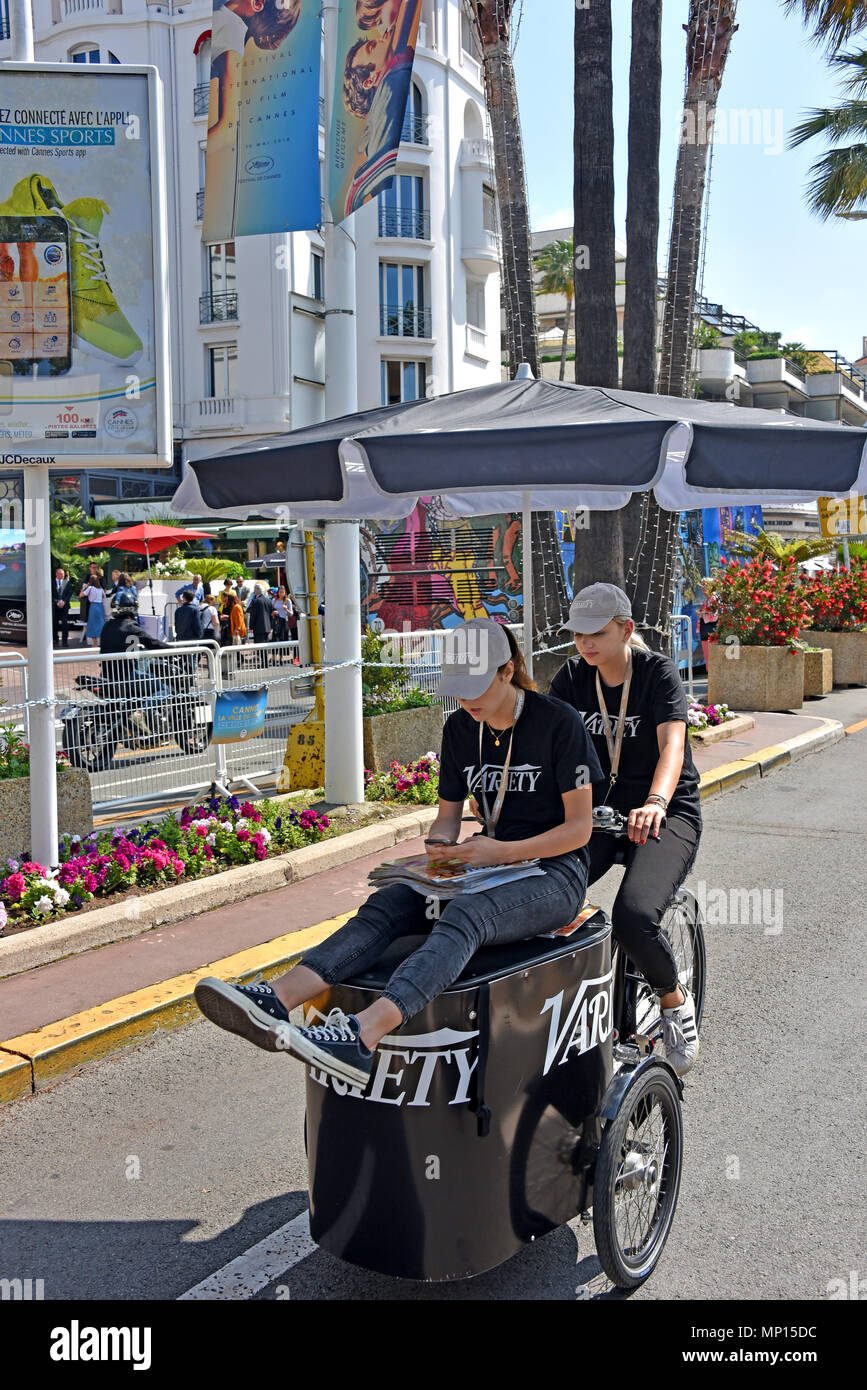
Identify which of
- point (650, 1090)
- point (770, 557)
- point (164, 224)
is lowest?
point (650, 1090)

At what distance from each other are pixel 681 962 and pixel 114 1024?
7.97 feet

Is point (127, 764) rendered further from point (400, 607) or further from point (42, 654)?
point (400, 607)

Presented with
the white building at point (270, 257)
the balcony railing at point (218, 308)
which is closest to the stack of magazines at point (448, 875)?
the white building at point (270, 257)

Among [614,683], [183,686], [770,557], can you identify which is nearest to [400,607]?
[770,557]

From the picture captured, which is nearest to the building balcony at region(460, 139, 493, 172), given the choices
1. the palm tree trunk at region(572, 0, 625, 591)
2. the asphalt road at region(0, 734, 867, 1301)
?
the palm tree trunk at region(572, 0, 625, 591)

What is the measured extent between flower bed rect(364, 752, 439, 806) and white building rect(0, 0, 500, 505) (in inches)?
1170

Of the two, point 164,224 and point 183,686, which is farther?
point 183,686

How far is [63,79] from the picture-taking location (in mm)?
6551

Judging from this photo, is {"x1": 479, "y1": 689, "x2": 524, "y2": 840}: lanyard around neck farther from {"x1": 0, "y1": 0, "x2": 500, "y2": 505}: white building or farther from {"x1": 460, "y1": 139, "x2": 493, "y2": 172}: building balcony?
{"x1": 460, "y1": 139, "x2": 493, "y2": 172}: building balcony

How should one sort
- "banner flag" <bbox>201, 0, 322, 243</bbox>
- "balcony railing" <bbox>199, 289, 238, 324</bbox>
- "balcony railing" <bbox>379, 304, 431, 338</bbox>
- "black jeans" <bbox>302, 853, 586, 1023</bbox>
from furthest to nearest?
"balcony railing" <bbox>379, 304, 431, 338</bbox>, "balcony railing" <bbox>199, 289, 238, 324</bbox>, "banner flag" <bbox>201, 0, 322, 243</bbox>, "black jeans" <bbox>302, 853, 586, 1023</bbox>

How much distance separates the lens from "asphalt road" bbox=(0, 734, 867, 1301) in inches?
135

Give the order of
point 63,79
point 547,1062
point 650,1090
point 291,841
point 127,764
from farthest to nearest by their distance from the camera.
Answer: point 127,764
point 291,841
point 63,79
point 650,1090
point 547,1062

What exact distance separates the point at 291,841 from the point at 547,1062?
471 cm

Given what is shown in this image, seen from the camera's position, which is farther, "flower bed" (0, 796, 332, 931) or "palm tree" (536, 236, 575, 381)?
"palm tree" (536, 236, 575, 381)
